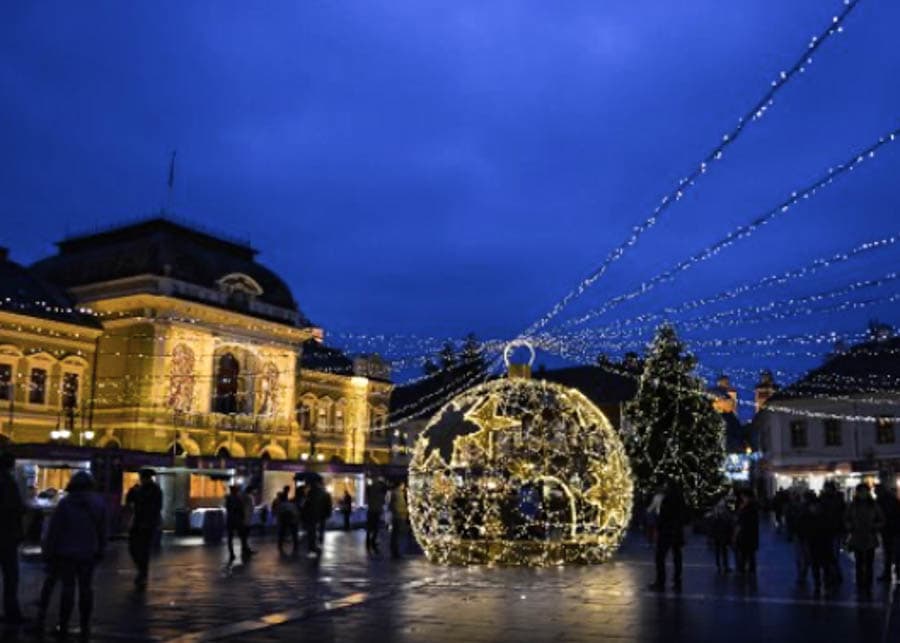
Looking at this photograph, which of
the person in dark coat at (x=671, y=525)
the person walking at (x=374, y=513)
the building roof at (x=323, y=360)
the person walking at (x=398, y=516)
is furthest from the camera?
the building roof at (x=323, y=360)

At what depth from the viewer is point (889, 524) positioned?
1498 centimetres

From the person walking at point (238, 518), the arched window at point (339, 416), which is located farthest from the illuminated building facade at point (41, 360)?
the person walking at point (238, 518)

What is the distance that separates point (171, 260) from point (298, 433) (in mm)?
12740

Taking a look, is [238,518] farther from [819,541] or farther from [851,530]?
[851,530]

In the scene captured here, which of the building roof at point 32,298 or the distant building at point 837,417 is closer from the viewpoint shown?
the building roof at point 32,298

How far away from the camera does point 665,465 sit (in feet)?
123

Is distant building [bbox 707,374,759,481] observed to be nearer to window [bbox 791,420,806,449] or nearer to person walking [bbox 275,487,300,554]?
window [bbox 791,420,806,449]

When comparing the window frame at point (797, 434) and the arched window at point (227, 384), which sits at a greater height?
the arched window at point (227, 384)

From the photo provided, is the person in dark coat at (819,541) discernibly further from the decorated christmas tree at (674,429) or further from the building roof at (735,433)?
the building roof at (735,433)

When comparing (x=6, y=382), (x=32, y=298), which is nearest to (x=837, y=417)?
(x=32, y=298)

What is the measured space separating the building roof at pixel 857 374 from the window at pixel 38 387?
3390cm

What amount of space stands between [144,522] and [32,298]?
3355 cm

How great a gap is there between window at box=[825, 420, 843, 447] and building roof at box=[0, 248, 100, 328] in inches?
1389

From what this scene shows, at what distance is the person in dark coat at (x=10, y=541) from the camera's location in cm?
952
